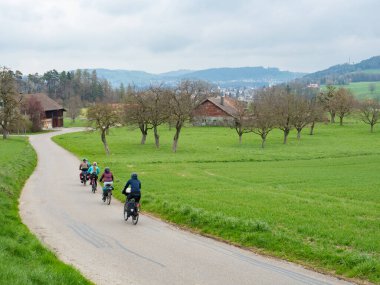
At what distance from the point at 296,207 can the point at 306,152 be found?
127 ft

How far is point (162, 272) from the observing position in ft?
43.7

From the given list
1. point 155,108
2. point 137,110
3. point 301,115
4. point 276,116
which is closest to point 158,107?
point 155,108

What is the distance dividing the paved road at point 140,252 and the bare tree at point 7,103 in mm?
64349

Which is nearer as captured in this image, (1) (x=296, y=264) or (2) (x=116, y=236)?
(1) (x=296, y=264)

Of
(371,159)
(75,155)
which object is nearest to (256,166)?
(371,159)

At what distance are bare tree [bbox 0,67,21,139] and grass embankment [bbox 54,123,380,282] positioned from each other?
120 feet

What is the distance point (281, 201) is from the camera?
24438 millimetres

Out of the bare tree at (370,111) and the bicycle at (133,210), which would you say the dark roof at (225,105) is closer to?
the bare tree at (370,111)

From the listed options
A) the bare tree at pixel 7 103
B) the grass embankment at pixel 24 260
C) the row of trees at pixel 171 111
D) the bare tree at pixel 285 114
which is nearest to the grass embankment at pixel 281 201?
the grass embankment at pixel 24 260

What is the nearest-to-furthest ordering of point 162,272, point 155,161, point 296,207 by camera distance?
point 162,272, point 296,207, point 155,161

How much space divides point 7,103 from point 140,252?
253 ft

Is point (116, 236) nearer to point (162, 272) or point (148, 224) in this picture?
point (148, 224)

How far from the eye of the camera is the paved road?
42.1 ft

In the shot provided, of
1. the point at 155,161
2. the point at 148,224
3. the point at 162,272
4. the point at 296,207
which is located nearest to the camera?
the point at 162,272
